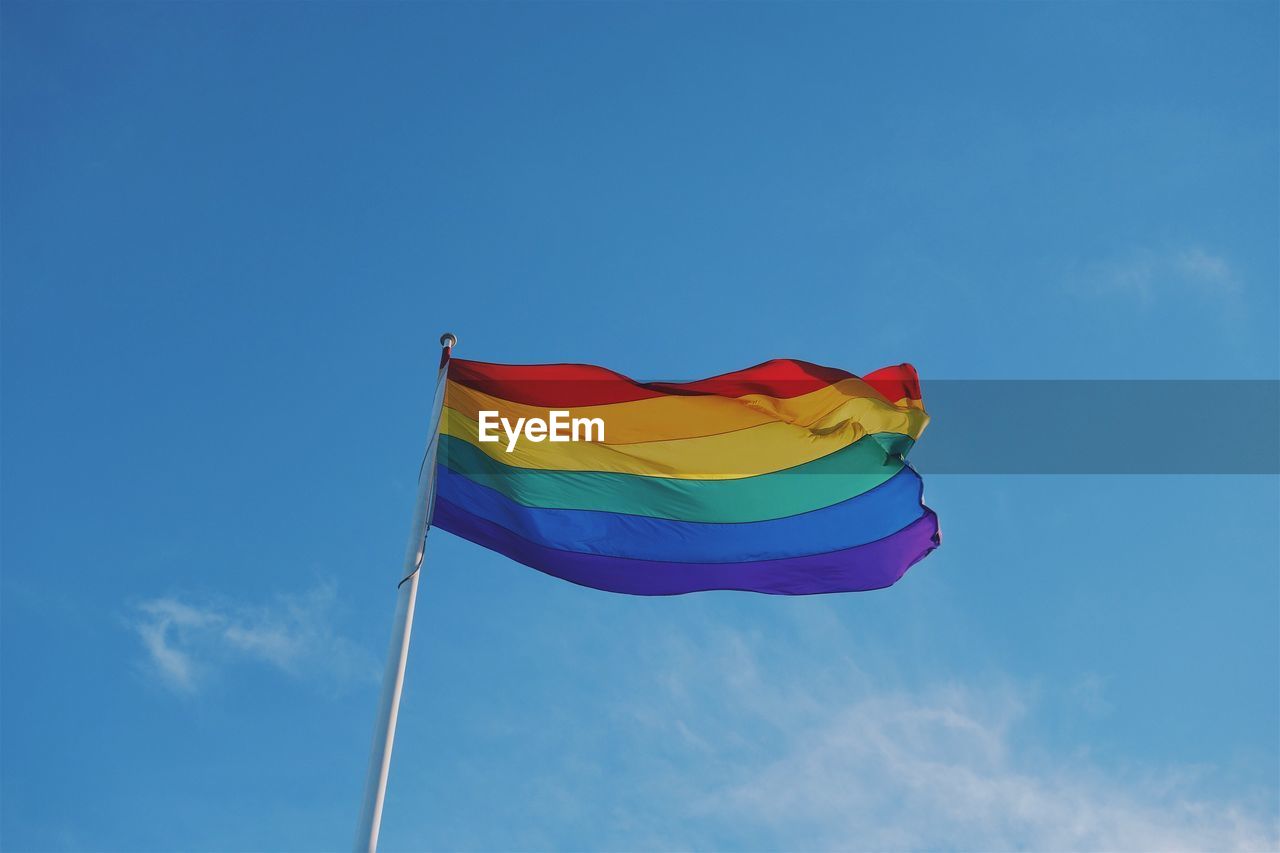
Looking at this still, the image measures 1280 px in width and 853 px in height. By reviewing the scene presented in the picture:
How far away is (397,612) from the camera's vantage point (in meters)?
11.7

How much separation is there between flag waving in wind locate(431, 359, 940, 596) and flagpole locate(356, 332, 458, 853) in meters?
0.60

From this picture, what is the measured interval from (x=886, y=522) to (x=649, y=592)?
325 centimetres

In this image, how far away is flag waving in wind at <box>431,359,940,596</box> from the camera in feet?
45.4

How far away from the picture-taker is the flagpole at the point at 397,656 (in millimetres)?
10227

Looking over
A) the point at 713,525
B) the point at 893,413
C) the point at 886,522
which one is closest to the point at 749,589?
the point at 713,525

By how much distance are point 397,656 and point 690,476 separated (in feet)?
15.9

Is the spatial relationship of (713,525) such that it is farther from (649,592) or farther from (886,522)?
(886,522)

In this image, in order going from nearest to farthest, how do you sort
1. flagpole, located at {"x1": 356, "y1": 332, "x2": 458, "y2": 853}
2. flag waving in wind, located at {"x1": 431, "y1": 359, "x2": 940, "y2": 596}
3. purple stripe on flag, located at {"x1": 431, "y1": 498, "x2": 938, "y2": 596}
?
1. flagpole, located at {"x1": 356, "y1": 332, "x2": 458, "y2": 853}
2. purple stripe on flag, located at {"x1": 431, "y1": 498, "x2": 938, "y2": 596}
3. flag waving in wind, located at {"x1": 431, "y1": 359, "x2": 940, "y2": 596}

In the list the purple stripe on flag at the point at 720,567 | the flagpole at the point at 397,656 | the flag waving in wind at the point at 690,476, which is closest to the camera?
the flagpole at the point at 397,656

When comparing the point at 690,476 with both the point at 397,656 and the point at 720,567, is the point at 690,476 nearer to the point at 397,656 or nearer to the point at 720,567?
the point at 720,567

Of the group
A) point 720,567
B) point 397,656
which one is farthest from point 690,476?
point 397,656

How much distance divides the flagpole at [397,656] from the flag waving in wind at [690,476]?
0.60 meters

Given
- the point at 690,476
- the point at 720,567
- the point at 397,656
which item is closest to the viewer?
the point at 397,656

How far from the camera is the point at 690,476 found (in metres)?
14.8
